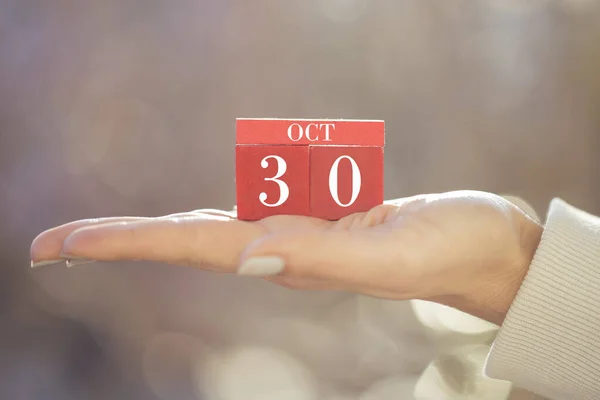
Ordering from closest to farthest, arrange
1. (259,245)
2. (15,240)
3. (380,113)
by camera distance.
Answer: (259,245)
(15,240)
(380,113)

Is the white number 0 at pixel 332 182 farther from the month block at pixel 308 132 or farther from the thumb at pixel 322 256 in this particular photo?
the thumb at pixel 322 256

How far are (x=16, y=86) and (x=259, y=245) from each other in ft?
8.44

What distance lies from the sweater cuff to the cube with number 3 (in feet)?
1.29

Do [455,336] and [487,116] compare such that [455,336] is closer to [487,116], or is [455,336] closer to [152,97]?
[487,116]

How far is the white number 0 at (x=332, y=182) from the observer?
45.5 inches

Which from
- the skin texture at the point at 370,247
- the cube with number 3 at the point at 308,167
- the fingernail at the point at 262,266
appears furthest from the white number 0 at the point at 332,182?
the fingernail at the point at 262,266

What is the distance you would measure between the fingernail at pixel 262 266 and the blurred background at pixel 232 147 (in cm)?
204

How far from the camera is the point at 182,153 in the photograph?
2.83 metres

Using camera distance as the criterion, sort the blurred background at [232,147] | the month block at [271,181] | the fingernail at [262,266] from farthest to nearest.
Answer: the blurred background at [232,147]
the month block at [271,181]
the fingernail at [262,266]

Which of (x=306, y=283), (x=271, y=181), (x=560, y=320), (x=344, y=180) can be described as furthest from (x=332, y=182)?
(x=560, y=320)

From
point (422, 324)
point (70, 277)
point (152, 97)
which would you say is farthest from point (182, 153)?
point (422, 324)

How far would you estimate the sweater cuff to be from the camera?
Result: 2.87ft

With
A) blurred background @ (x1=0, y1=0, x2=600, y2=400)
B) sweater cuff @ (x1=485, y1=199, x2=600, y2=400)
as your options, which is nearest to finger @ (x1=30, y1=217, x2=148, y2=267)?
sweater cuff @ (x1=485, y1=199, x2=600, y2=400)

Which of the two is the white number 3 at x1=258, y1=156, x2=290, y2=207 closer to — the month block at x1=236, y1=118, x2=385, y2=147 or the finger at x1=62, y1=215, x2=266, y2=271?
the month block at x1=236, y1=118, x2=385, y2=147
